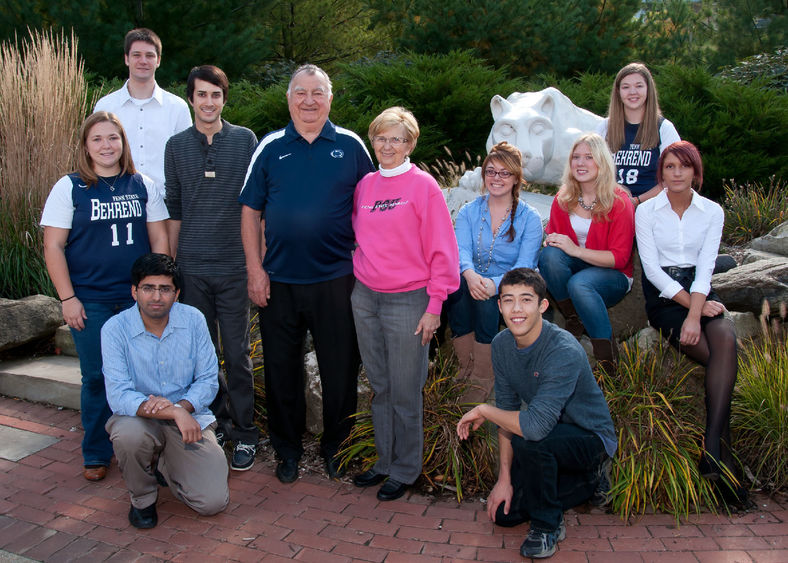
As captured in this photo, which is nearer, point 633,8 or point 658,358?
point 658,358

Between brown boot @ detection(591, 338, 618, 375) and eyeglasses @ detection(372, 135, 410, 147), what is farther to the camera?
brown boot @ detection(591, 338, 618, 375)

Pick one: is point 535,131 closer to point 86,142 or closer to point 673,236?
point 673,236

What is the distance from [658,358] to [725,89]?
452 cm

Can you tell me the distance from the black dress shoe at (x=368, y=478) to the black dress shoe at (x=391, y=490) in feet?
0.34

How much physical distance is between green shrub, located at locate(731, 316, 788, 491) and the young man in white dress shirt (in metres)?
3.56

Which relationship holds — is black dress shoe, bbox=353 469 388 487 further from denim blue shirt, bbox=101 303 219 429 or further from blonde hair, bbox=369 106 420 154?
blonde hair, bbox=369 106 420 154

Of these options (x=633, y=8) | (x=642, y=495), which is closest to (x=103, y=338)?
(x=642, y=495)

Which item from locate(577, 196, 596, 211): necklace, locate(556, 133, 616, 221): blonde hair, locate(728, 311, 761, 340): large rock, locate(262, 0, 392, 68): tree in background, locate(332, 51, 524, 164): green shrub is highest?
locate(262, 0, 392, 68): tree in background

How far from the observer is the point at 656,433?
3623 mm

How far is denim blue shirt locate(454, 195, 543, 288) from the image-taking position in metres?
3.81

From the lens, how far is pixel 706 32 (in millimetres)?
14617

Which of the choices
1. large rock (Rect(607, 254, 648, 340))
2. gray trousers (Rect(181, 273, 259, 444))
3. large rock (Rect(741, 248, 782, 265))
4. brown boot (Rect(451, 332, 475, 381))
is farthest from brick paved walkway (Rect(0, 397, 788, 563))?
large rock (Rect(741, 248, 782, 265))

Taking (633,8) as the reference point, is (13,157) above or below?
below

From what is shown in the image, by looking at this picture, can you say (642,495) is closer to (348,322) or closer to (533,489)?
(533,489)
